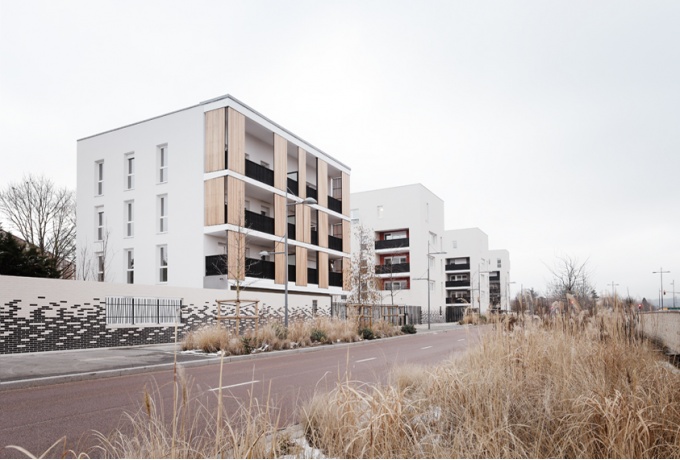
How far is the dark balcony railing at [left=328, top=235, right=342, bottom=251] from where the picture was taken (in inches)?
1608

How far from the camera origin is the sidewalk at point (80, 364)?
37.1ft

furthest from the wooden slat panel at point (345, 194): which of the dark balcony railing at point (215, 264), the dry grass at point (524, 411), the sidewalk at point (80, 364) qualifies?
the dry grass at point (524, 411)

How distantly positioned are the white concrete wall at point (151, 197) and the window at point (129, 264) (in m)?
0.23

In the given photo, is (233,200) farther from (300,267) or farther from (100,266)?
(100,266)

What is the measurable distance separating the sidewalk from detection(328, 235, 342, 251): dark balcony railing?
22234 mm

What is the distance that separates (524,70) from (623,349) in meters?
3.71

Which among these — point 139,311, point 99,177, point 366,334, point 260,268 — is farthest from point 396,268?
point 139,311

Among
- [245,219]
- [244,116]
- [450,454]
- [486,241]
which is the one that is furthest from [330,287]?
[486,241]

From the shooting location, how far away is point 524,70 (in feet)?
23.3

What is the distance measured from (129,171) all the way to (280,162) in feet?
30.4

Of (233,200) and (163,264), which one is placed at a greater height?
(233,200)

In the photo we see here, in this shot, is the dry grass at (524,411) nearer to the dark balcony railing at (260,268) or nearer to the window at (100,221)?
the dark balcony railing at (260,268)

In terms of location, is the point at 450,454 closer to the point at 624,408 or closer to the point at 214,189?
the point at 624,408

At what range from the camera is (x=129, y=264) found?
31953 mm
